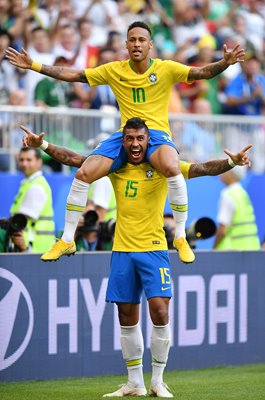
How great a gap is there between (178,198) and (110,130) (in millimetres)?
6004

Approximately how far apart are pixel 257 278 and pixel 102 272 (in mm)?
2175

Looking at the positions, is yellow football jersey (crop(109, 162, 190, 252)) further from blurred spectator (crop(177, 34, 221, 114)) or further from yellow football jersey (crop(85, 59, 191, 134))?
blurred spectator (crop(177, 34, 221, 114))

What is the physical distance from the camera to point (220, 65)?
9.29 metres

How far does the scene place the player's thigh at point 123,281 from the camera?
30.7 feet

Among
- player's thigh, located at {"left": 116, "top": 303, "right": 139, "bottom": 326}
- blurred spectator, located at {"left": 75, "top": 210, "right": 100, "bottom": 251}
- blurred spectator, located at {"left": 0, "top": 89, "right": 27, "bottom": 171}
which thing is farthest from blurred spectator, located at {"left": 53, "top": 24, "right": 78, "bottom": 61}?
player's thigh, located at {"left": 116, "top": 303, "right": 139, "bottom": 326}

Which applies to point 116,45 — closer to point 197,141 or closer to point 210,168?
point 197,141

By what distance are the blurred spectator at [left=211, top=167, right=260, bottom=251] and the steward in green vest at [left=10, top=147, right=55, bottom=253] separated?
2.66 meters

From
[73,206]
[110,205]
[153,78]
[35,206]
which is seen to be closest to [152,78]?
[153,78]

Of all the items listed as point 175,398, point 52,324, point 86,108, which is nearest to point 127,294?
point 175,398

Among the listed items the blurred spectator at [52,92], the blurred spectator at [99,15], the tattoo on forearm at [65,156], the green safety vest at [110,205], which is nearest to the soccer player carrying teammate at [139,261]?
the tattoo on forearm at [65,156]

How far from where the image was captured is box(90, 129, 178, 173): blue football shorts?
934 centimetres

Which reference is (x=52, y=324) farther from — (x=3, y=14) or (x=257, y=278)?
(x=3, y=14)

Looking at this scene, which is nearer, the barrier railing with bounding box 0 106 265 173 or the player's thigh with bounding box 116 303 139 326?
the player's thigh with bounding box 116 303 139 326

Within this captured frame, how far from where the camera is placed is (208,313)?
12312mm
